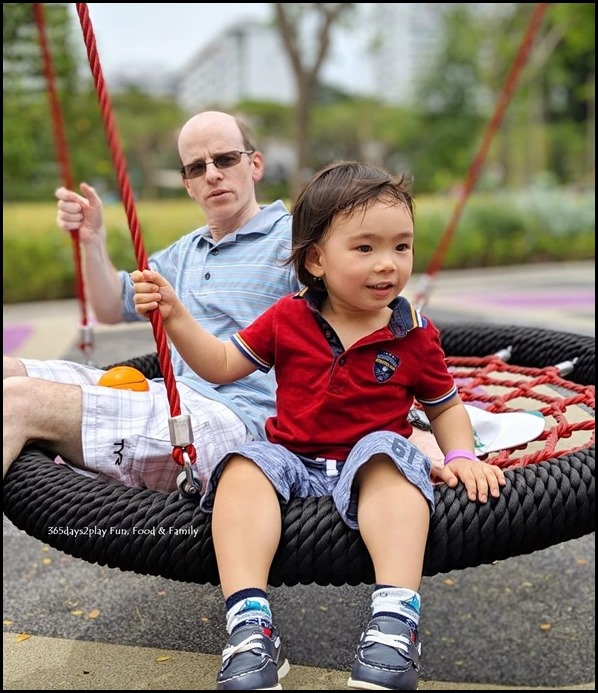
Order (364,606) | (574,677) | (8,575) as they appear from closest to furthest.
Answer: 1. (364,606)
2. (574,677)
3. (8,575)

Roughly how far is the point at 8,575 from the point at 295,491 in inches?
48.9

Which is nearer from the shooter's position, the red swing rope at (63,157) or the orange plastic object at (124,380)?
the orange plastic object at (124,380)

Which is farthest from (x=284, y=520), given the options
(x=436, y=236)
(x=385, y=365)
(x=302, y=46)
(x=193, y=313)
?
(x=302, y=46)

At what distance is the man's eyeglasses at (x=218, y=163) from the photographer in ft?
4.58

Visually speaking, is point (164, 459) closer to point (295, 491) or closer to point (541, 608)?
point (295, 491)

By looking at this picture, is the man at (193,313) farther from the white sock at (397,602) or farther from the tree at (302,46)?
the tree at (302,46)

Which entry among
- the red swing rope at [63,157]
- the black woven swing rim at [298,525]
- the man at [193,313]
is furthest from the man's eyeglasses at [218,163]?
the black woven swing rim at [298,525]

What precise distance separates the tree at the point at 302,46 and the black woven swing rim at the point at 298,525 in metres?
6.60

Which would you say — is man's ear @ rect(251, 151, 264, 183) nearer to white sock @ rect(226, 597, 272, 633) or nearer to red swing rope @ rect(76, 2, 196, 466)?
red swing rope @ rect(76, 2, 196, 466)

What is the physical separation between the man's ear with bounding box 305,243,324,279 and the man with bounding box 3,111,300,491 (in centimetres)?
23

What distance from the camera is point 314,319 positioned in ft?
3.88

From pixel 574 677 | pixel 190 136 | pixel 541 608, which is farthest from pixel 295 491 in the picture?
pixel 541 608

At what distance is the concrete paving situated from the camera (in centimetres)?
122

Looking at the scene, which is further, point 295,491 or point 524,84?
point 524,84
